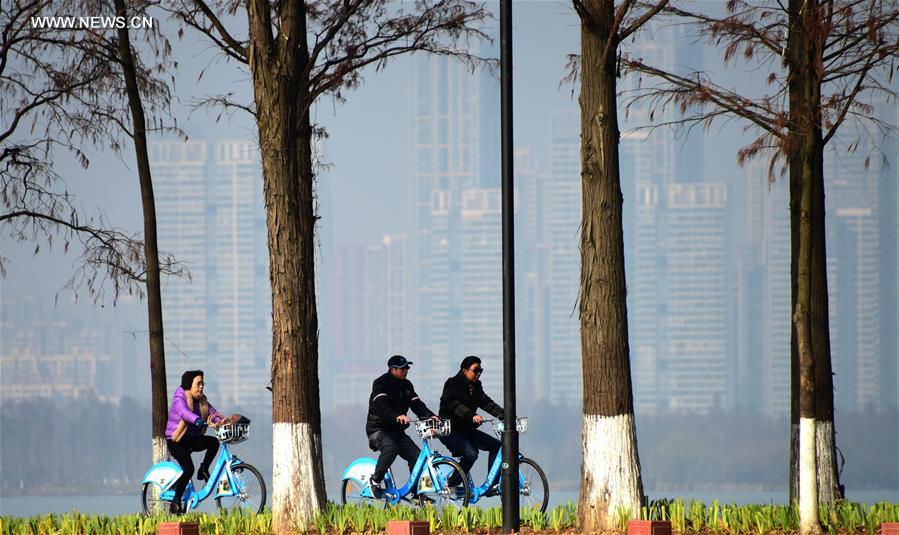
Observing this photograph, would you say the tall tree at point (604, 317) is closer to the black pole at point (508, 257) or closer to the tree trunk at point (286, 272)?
the black pole at point (508, 257)

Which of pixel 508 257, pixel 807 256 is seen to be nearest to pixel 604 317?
pixel 508 257

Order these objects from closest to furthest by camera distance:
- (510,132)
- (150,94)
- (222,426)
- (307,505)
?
(510,132), (307,505), (222,426), (150,94)

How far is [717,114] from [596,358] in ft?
13.7

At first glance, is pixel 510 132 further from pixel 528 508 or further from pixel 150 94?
pixel 150 94

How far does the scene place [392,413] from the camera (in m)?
16.0

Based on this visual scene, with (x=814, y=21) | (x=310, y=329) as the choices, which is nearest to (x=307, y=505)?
(x=310, y=329)

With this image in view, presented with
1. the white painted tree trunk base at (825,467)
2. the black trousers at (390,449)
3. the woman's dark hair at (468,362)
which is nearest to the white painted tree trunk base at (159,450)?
the black trousers at (390,449)

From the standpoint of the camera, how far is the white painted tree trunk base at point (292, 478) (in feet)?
49.1

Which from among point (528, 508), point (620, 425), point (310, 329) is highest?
point (310, 329)

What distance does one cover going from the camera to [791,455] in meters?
16.9

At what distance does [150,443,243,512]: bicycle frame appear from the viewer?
54.9 ft

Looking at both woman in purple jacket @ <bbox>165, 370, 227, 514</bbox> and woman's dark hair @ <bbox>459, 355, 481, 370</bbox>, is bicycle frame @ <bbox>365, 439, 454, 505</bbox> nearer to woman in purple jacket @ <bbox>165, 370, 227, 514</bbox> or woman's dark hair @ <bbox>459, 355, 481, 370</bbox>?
woman's dark hair @ <bbox>459, 355, 481, 370</bbox>

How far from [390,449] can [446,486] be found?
79 centimetres

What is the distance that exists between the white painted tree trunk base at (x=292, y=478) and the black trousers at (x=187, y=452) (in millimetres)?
1943
